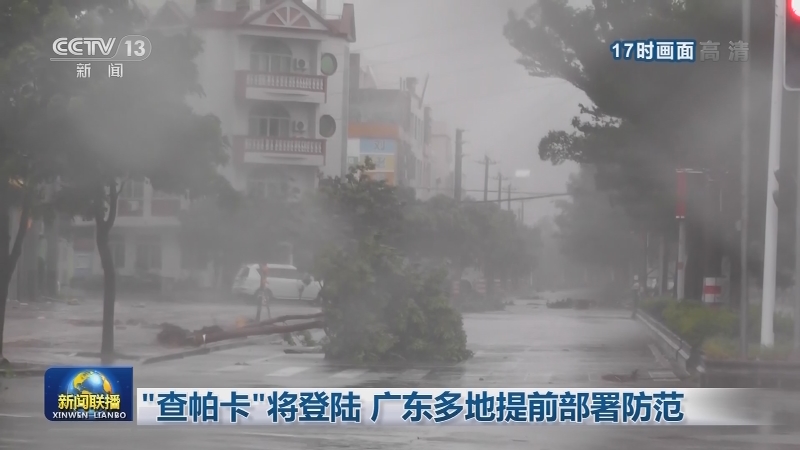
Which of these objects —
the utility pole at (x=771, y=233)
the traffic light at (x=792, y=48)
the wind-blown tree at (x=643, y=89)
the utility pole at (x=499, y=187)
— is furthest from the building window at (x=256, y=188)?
the utility pole at (x=771, y=233)

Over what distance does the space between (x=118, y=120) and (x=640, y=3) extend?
294 centimetres

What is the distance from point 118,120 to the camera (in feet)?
18.9

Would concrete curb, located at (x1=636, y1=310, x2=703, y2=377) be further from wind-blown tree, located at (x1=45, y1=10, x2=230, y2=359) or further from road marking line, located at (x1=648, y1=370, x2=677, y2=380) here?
wind-blown tree, located at (x1=45, y1=10, x2=230, y2=359)

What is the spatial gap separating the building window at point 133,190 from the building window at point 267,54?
89cm

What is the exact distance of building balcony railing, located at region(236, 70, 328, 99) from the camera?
5.38 meters

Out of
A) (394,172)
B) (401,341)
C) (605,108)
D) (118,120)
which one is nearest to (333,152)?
(394,172)

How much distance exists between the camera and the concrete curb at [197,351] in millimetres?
5764

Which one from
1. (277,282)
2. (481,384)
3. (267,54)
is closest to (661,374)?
(481,384)

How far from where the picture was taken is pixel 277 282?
564 centimetres

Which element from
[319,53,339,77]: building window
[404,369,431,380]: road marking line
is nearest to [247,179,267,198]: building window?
[319,53,339,77]: building window

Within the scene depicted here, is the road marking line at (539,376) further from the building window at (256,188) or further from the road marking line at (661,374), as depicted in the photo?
the building window at (256,188)

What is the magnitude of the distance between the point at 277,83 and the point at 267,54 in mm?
183

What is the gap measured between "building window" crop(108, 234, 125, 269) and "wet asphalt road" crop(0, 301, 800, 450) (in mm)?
579

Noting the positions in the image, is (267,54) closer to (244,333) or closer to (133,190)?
(133,190)
